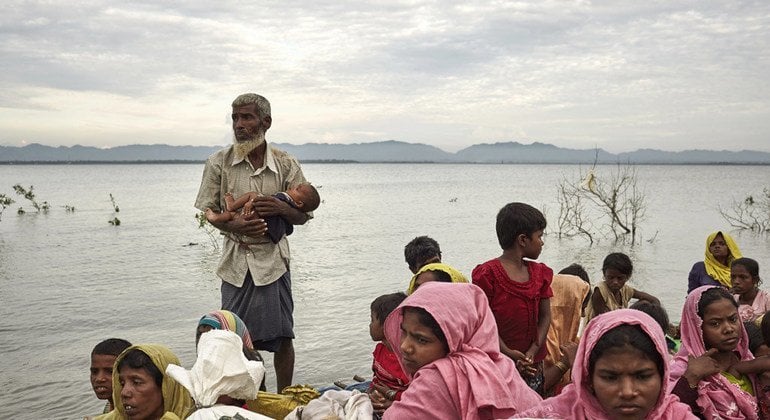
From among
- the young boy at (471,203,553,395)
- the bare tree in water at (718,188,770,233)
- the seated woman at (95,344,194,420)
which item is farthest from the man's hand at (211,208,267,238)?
the bare tree in water at (718,188,770,233)

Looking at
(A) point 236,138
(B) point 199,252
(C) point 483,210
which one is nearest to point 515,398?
Answer: (A) point 236,138

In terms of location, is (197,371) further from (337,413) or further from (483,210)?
(483,210)

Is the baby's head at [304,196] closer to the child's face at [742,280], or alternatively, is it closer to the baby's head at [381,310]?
the baby's head at [381,310]

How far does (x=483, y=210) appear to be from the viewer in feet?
112

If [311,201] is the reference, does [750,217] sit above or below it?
below

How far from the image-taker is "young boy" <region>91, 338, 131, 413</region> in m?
3.82

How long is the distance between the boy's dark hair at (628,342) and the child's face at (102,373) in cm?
274

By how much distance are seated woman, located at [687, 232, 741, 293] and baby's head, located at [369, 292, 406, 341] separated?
3949 millimetres

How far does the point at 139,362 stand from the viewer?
3.30 meters

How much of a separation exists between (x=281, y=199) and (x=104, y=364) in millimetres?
1516

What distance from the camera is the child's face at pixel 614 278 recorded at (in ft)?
19.8

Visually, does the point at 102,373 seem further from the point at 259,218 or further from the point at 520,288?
the point at 520,288

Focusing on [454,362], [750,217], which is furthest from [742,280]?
[750,217]

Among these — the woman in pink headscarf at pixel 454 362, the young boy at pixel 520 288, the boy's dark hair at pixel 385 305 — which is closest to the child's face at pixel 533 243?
the young boy at pixel 520 288
